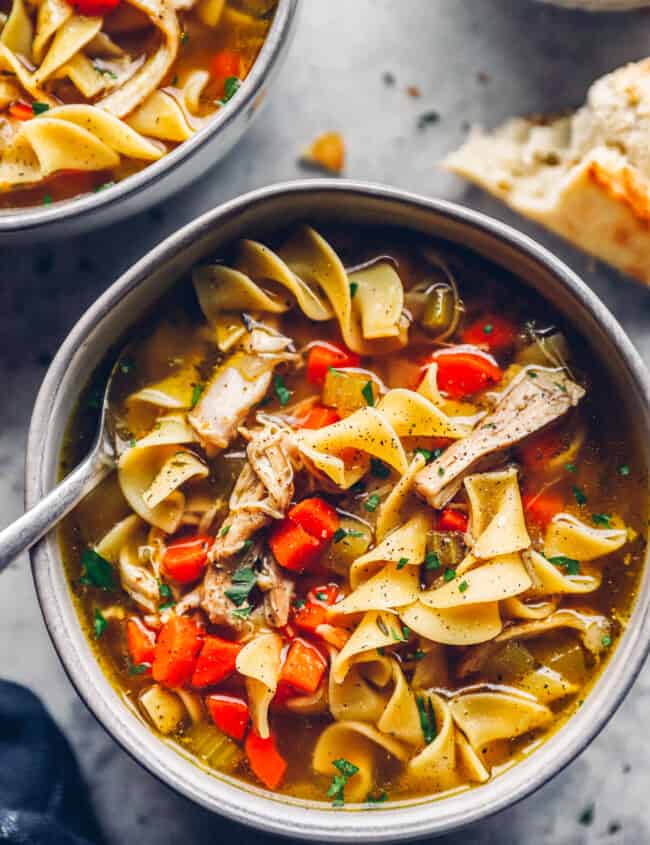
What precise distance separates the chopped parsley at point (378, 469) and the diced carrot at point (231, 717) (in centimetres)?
100

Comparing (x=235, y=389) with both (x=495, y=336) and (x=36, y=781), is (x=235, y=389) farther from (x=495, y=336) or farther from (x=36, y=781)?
(x=36, y=781)

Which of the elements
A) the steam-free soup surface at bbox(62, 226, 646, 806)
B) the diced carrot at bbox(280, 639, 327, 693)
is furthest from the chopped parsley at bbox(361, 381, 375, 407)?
the diced carrot at bbox(280, 639, 327, 693)

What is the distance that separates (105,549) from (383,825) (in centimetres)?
143

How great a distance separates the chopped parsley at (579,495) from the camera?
A: 414 centimetres

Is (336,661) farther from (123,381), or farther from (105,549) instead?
(123,381)

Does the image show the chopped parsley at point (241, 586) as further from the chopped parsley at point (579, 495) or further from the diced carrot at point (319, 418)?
the chopped parsley at point (579, 495)

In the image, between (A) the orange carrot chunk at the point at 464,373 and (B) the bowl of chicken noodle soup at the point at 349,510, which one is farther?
(A) the orange carrot chunk at the point at 464,373

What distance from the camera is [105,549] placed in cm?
414

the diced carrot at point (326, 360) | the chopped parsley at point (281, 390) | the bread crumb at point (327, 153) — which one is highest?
the bread crumb at point (327, 153)

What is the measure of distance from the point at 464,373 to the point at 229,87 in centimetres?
147

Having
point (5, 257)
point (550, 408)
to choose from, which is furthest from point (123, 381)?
point (550, 408)

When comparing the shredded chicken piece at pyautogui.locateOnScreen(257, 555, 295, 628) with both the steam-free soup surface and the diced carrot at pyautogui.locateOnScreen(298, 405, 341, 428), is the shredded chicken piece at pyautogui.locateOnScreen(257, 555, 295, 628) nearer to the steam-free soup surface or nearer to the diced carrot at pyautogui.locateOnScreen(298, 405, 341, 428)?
the steam-free soup surface

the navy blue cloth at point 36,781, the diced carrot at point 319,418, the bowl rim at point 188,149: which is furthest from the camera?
the navy blue cloth at point 36,781

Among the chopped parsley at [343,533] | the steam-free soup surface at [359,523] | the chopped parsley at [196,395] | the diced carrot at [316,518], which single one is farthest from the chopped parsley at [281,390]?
the chopped parsley at [343,533]
